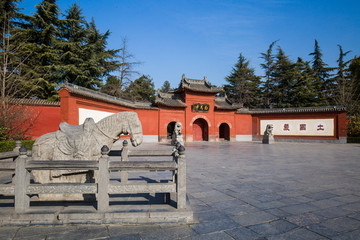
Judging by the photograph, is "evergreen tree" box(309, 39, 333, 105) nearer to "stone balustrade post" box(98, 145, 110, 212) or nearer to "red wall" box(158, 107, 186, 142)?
"red wall" box(158, 107, 186, 142)

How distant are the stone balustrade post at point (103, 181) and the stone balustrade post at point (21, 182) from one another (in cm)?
97

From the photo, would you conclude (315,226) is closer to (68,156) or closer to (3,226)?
(68,156)

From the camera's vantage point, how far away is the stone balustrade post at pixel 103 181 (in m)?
2.51

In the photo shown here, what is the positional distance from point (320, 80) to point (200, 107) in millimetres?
22171

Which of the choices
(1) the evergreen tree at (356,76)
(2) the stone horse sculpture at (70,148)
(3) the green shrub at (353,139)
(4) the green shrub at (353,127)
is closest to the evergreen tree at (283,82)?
(1) the evergreen tree at (356,76)

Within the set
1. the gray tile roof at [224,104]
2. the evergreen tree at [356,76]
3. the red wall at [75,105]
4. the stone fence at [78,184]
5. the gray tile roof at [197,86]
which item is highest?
the evergreen tree at [356,76]

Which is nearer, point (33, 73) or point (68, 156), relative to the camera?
point (68, 156)

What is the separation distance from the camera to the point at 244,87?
101 ft

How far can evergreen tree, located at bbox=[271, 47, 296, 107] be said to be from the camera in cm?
2811

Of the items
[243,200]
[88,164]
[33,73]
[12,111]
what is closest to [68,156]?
[88,164]

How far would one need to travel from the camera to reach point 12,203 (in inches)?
115

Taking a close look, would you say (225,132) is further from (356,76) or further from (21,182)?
(21,182)

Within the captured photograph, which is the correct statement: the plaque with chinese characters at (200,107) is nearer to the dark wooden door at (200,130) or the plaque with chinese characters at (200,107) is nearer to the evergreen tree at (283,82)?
the dark wooden door at (200,130)

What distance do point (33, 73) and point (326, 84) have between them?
36802 mm
